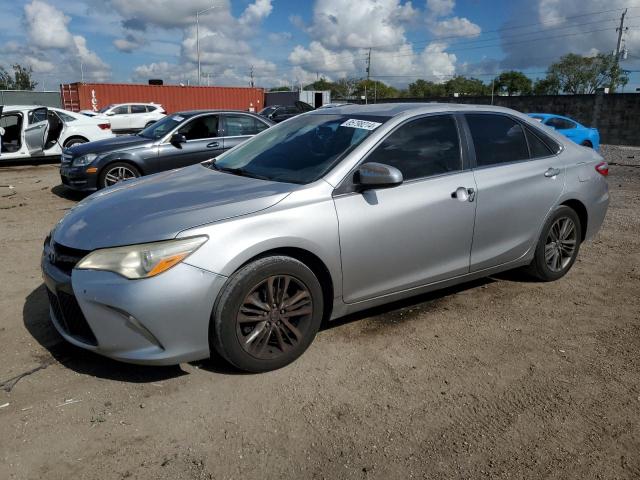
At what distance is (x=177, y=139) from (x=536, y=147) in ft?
19.1

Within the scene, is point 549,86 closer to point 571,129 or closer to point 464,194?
point 571,129

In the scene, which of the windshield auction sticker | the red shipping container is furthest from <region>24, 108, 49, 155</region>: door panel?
the red shipping container

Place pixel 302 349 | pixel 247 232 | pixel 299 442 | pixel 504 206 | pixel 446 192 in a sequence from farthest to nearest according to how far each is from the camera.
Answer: pixel 504 206, pixel 446 192, pixel 302 349, pixel 247 232, pixel 299 442

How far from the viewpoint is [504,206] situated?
4219 millimetres

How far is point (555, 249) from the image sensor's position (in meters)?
4.87

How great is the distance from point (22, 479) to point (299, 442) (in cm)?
126

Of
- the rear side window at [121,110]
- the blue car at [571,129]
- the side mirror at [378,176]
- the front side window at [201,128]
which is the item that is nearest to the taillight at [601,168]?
the side mirror at [378,176]

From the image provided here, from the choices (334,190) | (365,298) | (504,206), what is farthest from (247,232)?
(504,206)

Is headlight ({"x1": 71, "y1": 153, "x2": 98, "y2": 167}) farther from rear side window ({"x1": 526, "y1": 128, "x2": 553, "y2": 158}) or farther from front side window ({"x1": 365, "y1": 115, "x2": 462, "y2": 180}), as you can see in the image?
rear side window ({"x1": 526, "y1": 128, "x2": 553, "y2": 158})

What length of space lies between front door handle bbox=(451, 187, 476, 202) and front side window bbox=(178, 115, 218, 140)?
6.16 meters

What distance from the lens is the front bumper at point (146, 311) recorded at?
2.82 metres

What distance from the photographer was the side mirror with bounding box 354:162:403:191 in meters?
3.37

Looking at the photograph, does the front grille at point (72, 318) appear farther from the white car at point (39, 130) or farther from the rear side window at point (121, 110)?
the rear side window at point (121, 110)

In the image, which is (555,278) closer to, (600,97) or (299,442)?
(299,442)
